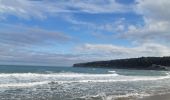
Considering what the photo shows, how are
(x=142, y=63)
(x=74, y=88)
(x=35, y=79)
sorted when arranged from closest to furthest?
(x=74, y=88), (x=35, y=79), (x=142, y=63)

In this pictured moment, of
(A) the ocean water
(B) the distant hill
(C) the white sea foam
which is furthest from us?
(B) the distant hill

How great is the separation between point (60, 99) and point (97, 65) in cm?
17252

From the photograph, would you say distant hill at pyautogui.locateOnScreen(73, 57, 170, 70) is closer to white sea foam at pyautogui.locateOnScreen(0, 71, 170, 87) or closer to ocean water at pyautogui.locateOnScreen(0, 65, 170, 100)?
white sea foam at pyautogui.locateOnScreen(0, 71, 170, 87)

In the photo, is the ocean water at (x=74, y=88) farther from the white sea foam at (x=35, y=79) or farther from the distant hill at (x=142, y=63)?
the distant hill at (x=142, y=63)

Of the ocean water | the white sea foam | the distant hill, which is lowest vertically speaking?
the ocean water

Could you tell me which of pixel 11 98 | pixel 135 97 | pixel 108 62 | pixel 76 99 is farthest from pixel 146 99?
pixel 108 62

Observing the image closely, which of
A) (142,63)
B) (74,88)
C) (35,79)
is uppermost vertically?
(142,63)

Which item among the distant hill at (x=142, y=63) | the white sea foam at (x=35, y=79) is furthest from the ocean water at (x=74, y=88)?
the distant hill at (x=142, y=63)

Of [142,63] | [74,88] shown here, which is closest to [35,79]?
[74,88]

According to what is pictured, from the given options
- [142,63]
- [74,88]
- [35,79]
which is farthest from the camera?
[142,63]

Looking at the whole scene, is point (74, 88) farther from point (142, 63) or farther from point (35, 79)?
point (142, 63)

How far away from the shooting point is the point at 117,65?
17250 centimetres

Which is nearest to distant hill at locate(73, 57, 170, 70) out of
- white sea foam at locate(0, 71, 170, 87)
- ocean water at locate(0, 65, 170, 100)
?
white sea foam at locate(0, 71, 170, 87)

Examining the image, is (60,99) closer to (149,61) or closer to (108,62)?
(149,61)
